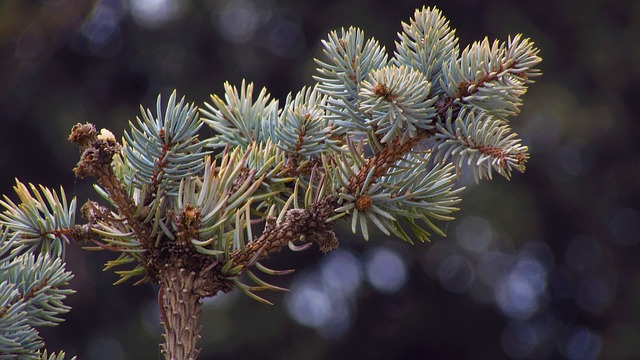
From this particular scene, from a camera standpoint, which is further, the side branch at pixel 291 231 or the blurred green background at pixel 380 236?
the blurred green background at pixel 380 236

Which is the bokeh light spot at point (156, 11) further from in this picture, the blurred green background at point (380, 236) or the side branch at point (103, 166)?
the side branch at point (103, 166)

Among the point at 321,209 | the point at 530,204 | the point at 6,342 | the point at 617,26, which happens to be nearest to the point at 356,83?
the point at 321,209

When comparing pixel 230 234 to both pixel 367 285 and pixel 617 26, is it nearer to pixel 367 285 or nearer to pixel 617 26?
pixel 367 285

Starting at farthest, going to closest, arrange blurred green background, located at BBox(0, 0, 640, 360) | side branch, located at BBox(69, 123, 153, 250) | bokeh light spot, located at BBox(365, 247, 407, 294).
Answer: bokeh light spot, located at BBox(365, 247, 407, 294)
blurred green background, located at BBox(0, 0, 640, 360)
side branch, located at BBox(69, 123, 153, 250)

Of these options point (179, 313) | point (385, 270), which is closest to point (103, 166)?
point (179, 313)

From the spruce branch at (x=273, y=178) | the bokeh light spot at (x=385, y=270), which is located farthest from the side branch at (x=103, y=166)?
the bokeh light spot at (x=385, y=270)

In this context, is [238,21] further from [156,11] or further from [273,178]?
[273,178]

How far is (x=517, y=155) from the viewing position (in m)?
0.51

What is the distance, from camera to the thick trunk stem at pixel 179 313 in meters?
0.50

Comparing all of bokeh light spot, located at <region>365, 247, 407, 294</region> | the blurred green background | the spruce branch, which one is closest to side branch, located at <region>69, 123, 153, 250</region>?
the spruce branch

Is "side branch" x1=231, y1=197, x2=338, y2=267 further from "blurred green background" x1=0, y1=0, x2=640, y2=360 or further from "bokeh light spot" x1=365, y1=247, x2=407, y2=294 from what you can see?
"bokeh light spot" x1=365, y1=247, x2=407, y2=294

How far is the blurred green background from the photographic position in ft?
14.6

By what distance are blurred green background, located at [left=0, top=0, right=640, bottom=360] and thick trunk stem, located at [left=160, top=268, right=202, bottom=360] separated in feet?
12.7

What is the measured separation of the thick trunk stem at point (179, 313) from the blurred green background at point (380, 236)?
3.87 m
